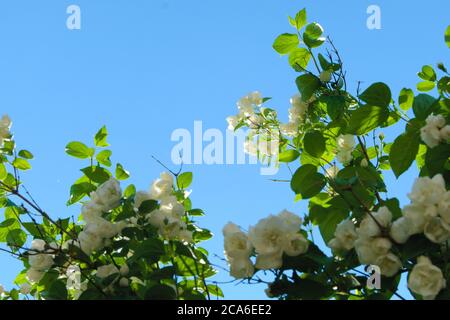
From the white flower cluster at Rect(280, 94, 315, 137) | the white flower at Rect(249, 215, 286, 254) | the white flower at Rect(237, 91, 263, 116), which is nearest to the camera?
the white flower at Rect(249, 215, 286, 254)

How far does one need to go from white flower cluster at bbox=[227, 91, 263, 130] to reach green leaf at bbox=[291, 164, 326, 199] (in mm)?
1224

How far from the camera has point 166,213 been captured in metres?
1.65

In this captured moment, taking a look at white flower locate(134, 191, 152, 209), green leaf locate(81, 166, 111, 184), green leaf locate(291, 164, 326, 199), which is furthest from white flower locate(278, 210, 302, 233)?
green leaf locate(81, 166, 111, 184)

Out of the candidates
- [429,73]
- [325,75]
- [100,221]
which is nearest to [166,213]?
[100,221]

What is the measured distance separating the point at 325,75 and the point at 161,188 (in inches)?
31.1

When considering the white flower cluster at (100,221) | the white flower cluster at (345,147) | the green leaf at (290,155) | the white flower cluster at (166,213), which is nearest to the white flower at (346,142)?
the white flower cluster at (345,147)

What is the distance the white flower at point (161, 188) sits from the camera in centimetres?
171

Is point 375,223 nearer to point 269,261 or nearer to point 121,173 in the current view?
point 269,261

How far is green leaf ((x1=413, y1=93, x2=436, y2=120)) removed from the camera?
5.28ft

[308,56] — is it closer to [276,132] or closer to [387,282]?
[276,132]

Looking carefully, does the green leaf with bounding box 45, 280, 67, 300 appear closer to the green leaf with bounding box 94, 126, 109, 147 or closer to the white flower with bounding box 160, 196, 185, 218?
the white flower with bounding box 160, 196, 185, 218
